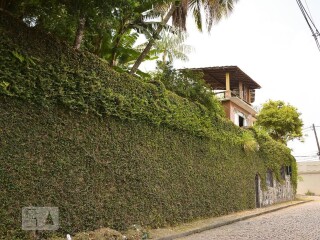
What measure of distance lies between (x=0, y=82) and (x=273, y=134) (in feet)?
115

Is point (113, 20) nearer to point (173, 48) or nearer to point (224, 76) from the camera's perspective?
point (173, 48)

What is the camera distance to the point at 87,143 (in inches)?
354

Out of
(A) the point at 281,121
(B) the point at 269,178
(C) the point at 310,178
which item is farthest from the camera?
(C) the point at 310,178

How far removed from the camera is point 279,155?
2711cm

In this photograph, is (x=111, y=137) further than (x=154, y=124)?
No

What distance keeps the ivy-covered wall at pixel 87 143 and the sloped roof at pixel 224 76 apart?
17.0m

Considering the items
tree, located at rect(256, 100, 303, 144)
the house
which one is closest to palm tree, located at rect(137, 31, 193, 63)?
the house

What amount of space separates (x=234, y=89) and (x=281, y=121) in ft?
21.5

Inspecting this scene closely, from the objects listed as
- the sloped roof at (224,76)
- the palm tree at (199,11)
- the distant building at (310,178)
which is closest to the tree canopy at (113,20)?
the palm tree at (199,11)

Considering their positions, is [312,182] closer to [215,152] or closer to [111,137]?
[215,152]

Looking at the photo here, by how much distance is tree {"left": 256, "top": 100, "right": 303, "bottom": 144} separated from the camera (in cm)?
3797

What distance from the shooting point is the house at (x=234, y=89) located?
31.2 m

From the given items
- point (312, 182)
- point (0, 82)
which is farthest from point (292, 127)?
point (0, 82)

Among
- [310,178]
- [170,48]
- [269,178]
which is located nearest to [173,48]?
[170,48]
